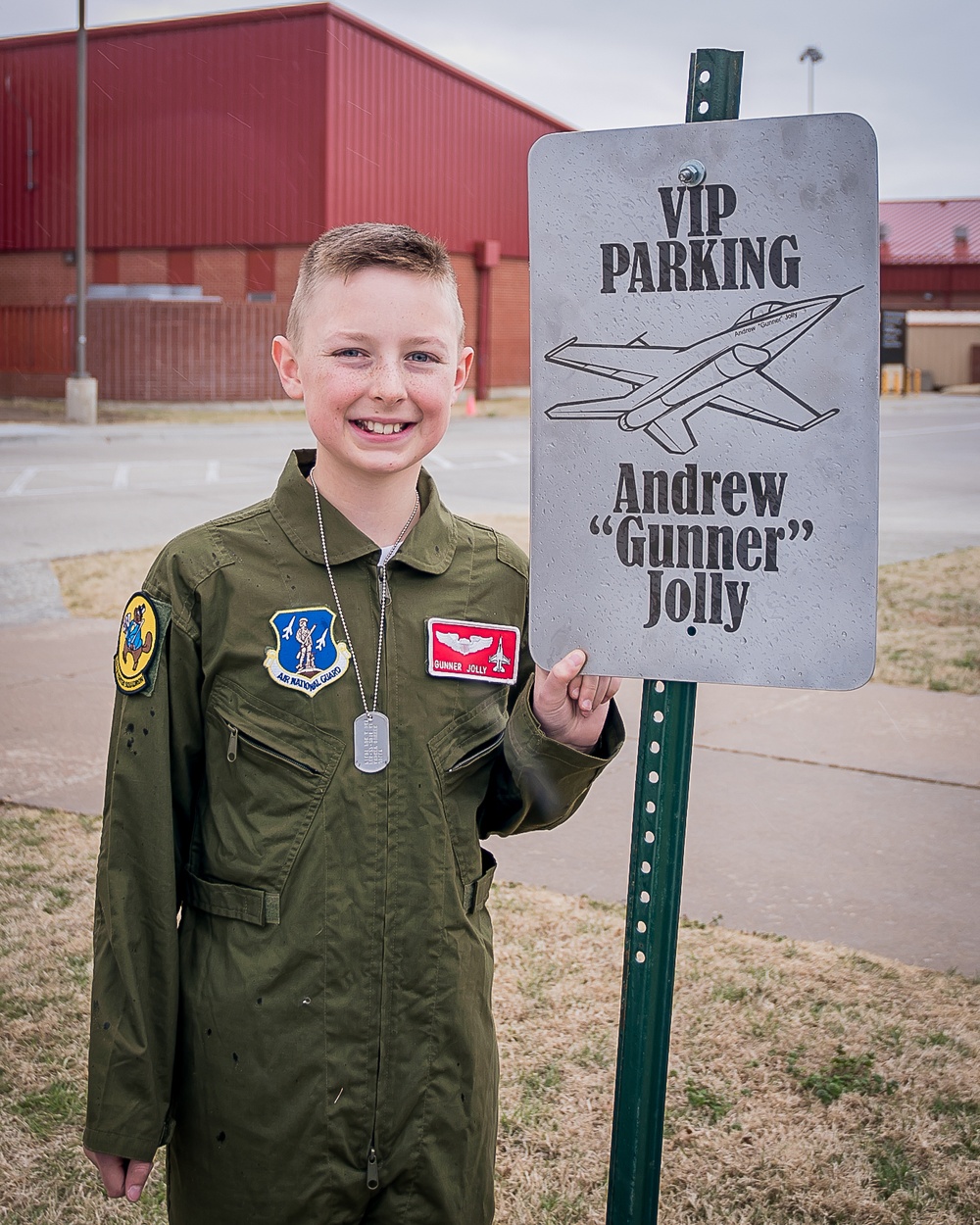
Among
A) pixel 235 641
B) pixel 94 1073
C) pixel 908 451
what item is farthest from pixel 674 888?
pixel 908 451

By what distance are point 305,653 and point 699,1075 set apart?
5.55 feet

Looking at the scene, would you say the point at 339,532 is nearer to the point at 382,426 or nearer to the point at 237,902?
the point at 382,426

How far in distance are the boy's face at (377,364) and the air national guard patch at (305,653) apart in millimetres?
212

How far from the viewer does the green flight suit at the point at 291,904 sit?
5.47ft

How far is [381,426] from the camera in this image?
5.68 feet

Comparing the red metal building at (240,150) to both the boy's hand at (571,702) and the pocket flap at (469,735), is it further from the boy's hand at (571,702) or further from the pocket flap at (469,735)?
the boy's hand at (571,702)

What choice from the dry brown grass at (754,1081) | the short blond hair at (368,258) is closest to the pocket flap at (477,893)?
the short blond hair at (368,258)

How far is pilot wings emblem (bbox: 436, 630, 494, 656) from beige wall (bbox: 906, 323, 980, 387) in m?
46.9

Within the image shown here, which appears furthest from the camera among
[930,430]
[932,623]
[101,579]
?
[930,430]

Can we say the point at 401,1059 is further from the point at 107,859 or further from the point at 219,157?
the point at 219,157

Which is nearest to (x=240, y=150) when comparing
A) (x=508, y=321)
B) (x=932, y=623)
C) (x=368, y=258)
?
(x=508, y=321)

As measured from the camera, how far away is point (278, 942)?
1669mm

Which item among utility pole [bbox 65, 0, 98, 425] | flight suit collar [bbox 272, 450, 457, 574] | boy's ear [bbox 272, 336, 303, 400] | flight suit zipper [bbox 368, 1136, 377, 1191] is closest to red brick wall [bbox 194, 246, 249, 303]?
utility pole [bbox 65, 0, 98, 425]

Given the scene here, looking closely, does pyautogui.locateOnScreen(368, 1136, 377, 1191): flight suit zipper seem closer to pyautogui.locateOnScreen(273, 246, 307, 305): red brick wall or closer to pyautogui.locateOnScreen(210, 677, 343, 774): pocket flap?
pyautogui.locateOnScreen(210, 677, 343, 774): pocket flap
